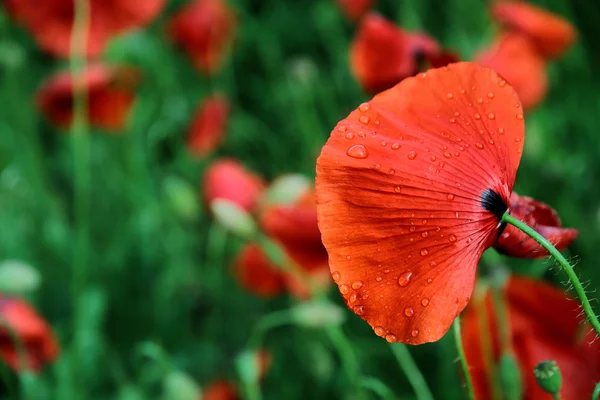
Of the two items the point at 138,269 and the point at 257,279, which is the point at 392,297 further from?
the point at 138,269

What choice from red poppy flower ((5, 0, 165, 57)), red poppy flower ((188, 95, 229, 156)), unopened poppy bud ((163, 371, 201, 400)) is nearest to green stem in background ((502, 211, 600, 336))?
unopened poppy bud ((163, 371, 201, 400))

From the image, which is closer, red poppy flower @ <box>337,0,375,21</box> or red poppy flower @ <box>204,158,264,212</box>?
red poppy flower @ <box>204,158,264,212</box>

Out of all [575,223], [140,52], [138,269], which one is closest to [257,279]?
[138,269]

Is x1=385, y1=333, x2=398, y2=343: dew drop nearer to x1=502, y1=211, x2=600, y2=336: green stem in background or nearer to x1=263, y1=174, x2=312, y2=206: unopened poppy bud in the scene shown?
x1=502, y1=211, x2=600, y2=336: green stem in background

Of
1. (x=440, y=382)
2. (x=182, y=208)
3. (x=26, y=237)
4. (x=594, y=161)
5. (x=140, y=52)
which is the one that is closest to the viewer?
(x=440, y=382)

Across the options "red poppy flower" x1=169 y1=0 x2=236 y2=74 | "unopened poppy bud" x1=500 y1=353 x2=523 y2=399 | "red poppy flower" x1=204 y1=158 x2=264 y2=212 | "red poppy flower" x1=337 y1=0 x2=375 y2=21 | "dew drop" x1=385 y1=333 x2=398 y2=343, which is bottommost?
"unopened poppy bud" x1=500 y1=353 x2=523 y2=399

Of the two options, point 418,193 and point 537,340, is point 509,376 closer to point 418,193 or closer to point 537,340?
point 537,340

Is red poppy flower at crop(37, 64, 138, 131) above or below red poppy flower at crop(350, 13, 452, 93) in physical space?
above
